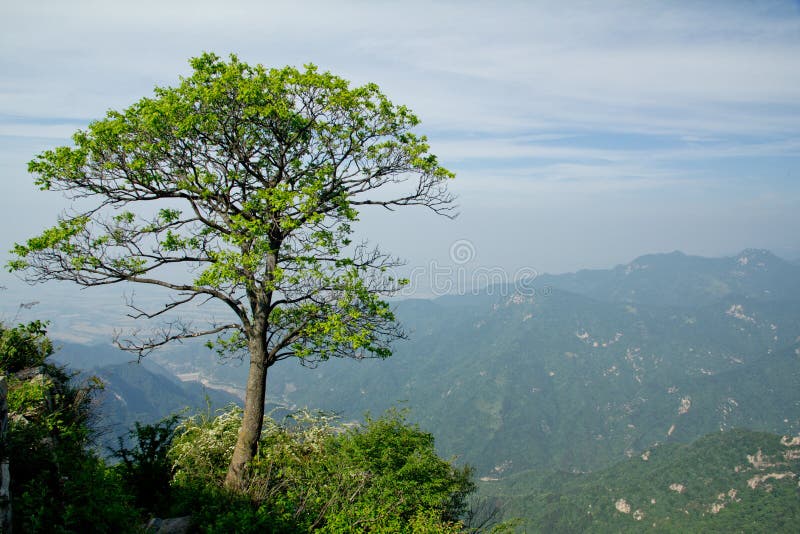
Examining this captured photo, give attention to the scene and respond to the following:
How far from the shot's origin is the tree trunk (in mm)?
11094

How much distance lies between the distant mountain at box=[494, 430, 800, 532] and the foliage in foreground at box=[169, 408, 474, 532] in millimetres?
154174

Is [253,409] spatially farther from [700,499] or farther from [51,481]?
[700,499]

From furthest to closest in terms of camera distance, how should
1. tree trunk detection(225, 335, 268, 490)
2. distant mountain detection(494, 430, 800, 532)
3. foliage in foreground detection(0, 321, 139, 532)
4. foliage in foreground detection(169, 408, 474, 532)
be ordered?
distant mountain detection(494, 430, 800, 532), tree trunk detection(225, 335, 268, 490), foliage in foreground detection(169, 408, 474, 532), foliage in foreground detection(0, 321, 139, 532)

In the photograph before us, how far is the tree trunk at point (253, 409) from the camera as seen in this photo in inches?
437

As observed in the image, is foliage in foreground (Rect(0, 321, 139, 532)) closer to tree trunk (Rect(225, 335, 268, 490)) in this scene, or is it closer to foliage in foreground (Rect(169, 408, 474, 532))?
foliage in foreground (Rect(169, 408, 474, 532))

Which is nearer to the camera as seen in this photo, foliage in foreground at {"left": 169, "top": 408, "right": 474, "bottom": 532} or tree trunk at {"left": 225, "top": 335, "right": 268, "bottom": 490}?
foliage in foreground at {"left": 169, "top": 408, "right": 474, "bottom": 532}

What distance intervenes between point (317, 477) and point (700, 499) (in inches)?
8337

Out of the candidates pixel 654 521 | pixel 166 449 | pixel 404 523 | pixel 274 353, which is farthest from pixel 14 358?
pixel 654 521

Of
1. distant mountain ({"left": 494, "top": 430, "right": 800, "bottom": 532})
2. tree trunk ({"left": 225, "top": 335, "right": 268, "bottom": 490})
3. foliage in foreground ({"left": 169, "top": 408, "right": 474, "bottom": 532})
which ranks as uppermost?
tree trunk ({"left": 225, "top": 335, "right": 268, "bottom": 490})

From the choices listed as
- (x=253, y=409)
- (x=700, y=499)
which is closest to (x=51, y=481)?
(x=253, y=409)

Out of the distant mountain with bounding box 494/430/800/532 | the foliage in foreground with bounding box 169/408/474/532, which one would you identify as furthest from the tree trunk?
the distant mountain with bounding box 494/430/800/532

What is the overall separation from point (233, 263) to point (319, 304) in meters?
2.11

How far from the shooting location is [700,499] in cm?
17438

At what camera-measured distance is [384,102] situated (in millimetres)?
10523
